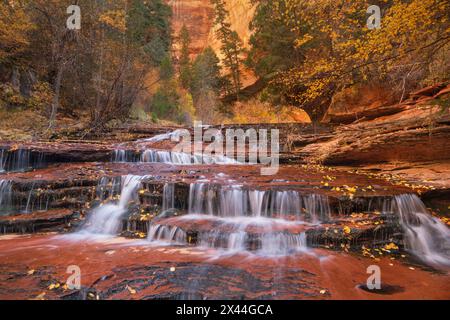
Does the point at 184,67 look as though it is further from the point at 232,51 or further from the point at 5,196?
the point at 5,196

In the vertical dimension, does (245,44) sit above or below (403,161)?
above

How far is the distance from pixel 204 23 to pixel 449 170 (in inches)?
2340

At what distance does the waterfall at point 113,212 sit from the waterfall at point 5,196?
2284 mm

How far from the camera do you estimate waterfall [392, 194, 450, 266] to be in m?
5.79

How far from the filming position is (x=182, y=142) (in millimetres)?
14305

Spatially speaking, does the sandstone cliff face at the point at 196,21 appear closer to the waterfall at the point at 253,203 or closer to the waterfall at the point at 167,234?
the waterfall at the point at 253,203

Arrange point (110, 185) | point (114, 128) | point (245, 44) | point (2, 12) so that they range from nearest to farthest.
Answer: point (110, 185) < point (2, 12) < point (114, 128) < point (245, 44)

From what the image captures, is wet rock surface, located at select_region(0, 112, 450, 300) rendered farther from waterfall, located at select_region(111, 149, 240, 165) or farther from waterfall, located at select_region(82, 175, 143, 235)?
waterfall, located at select_region(111, 149, 240, 165)

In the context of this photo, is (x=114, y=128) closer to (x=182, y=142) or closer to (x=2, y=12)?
(x=182, y=142)

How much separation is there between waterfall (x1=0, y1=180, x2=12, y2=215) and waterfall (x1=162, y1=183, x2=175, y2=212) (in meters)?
4.04

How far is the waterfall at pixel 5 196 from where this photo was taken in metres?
7.40

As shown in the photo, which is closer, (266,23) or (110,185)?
(110,185)
